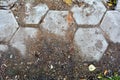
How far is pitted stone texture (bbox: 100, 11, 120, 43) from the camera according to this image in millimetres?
2895

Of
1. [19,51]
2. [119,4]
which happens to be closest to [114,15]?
[119,4]

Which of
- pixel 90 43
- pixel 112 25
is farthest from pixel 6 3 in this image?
pixel 112 25

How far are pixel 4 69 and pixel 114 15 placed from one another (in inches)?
50.9

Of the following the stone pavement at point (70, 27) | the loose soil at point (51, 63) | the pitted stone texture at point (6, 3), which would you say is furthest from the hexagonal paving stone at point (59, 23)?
the pitted stone texture at point (6, 3)

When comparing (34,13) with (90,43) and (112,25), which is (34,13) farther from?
(112,25)

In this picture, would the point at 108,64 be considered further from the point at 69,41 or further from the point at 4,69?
the point at 4,69

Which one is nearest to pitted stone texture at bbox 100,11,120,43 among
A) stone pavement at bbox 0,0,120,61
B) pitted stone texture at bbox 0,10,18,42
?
stone pavement at bbox 0,0,120,61

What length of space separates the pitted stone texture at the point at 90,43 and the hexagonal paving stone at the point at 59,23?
119 mm

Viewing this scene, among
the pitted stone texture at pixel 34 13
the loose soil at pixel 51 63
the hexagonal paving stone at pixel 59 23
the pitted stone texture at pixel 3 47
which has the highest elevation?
the pitted stone texture at pixel 34 13

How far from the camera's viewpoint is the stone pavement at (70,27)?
285 centimetres

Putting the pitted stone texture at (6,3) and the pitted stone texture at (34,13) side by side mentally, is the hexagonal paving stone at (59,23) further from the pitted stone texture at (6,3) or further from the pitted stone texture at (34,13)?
the pitted stone texture at (6,3)

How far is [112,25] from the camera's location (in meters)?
2.96

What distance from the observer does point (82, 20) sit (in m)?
2.99

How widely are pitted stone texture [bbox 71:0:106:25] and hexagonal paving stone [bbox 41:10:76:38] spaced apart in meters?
0.08
